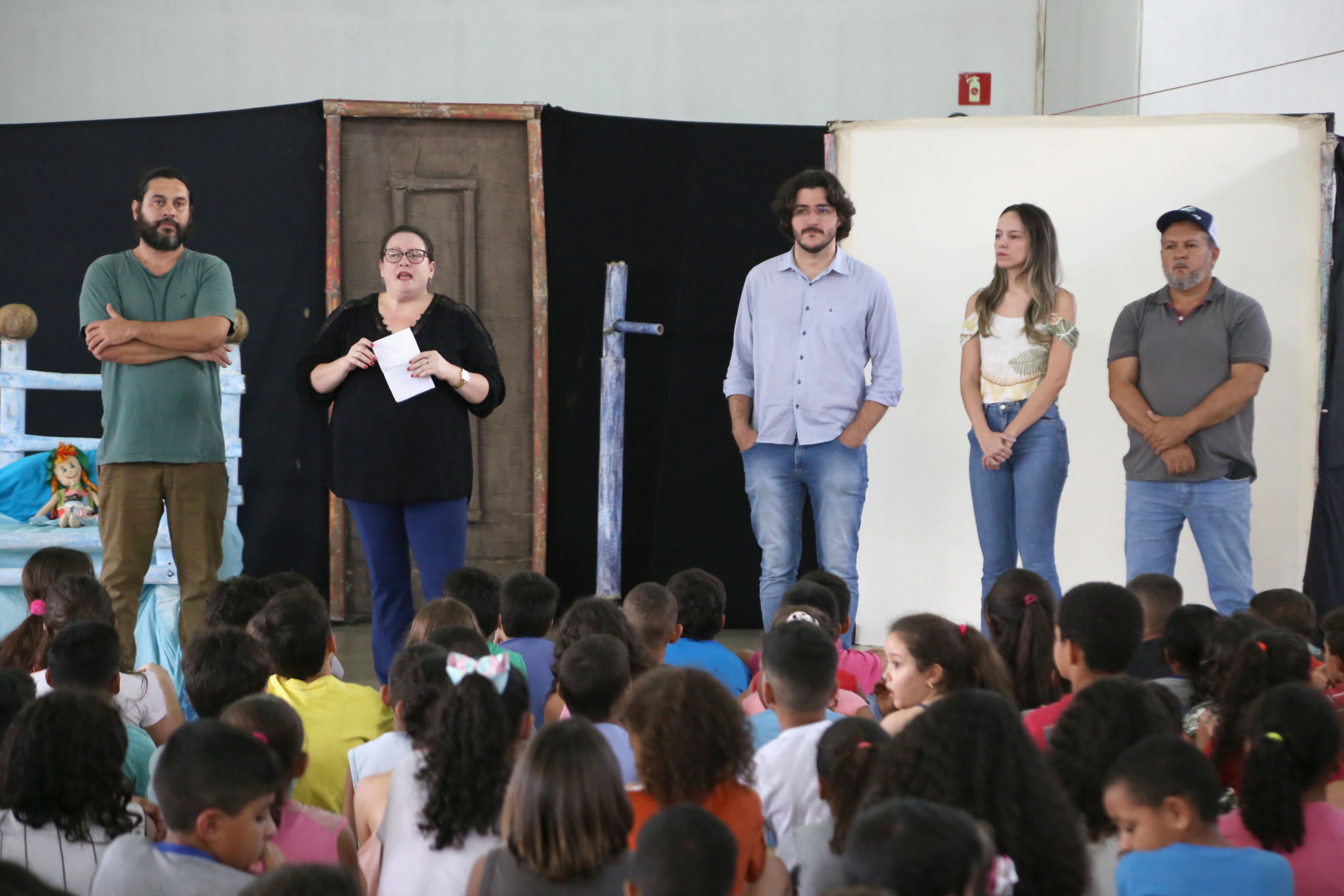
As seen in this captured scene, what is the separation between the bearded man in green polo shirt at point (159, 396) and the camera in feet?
10.9

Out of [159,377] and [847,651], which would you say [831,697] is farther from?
[159,377]

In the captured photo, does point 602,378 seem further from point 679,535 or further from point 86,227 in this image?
point 86,227

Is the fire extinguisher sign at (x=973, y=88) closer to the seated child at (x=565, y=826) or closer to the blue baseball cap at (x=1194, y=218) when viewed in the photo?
the blue baseball cap at (x=1194, y=218)

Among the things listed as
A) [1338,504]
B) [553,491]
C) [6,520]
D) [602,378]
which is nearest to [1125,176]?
[1338,504]

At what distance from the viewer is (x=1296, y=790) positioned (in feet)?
5.53

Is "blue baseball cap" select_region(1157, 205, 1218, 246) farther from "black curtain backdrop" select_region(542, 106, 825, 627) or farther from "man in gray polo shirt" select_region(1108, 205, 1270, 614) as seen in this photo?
"black curtain backdrop" select_region(542, 106, 825, 627)

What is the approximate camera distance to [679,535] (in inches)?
198

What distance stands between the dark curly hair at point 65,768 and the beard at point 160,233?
1.95 meters

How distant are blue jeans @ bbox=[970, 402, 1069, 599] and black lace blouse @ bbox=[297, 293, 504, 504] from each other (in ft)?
4.65

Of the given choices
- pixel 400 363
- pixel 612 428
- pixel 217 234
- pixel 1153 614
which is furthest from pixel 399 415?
pixel 217 234

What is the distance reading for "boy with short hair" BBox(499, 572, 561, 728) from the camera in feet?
8.76

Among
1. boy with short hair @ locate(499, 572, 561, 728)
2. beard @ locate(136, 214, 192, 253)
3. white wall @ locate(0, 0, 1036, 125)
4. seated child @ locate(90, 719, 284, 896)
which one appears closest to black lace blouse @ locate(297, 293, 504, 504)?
beard @ locate(136, 214, 192, 253)

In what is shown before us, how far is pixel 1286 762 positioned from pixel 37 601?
8.08 ft

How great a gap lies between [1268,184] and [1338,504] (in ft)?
3.55
